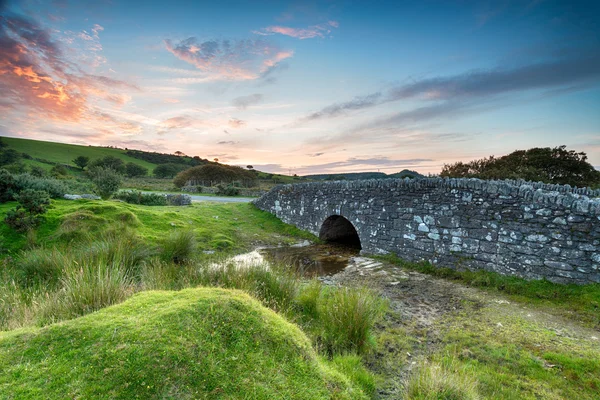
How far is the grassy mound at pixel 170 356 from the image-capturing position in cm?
197

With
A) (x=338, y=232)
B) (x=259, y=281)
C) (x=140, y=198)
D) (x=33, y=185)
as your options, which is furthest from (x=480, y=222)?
(x=140, y=198)

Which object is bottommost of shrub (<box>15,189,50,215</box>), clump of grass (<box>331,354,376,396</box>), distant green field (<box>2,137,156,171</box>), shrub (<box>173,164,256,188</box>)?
clump of grass (<box>331,354,376,396</box>)

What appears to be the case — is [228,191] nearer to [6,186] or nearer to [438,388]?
[6,186]

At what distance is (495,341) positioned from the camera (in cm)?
476

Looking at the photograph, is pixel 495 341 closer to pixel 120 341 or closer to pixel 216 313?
pixel 216 313

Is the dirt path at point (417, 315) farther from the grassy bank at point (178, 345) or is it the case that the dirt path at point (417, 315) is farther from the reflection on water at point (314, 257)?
the reflection on water at point (314, 257)

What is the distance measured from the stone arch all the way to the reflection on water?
3.09ft

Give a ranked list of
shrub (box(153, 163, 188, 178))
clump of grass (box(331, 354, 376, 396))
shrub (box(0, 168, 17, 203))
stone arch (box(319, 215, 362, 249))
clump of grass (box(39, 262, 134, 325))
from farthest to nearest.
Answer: shrub (box(153, 163, 188, 178)), stone arch (box(319, 215, 362, 249)), shrub (box(0, 168, 17, 203)), clump of grass (box(39, 262, 134, 325)), clump of grass (box(331, 354, 376, 396))

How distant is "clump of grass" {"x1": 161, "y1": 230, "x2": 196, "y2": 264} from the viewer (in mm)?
8078

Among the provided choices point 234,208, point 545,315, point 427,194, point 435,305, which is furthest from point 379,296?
point 234,208

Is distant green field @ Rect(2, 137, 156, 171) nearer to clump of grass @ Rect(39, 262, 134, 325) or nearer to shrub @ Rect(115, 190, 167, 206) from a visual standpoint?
shrub @ Rect(115, 190, 167, 206)

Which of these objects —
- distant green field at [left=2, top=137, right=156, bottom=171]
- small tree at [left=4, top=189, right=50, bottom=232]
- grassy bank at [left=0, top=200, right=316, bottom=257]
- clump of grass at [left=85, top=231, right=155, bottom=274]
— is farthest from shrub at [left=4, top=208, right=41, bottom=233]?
distant green field at [left=2, top=137, right=156, bottom=171]

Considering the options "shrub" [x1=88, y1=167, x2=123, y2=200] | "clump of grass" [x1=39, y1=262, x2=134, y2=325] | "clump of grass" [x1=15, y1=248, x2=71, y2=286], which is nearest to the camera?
"clump of grass" [x1=39, y1=262, x2=134, y2=325]

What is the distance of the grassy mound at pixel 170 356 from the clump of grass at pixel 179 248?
545 cm
